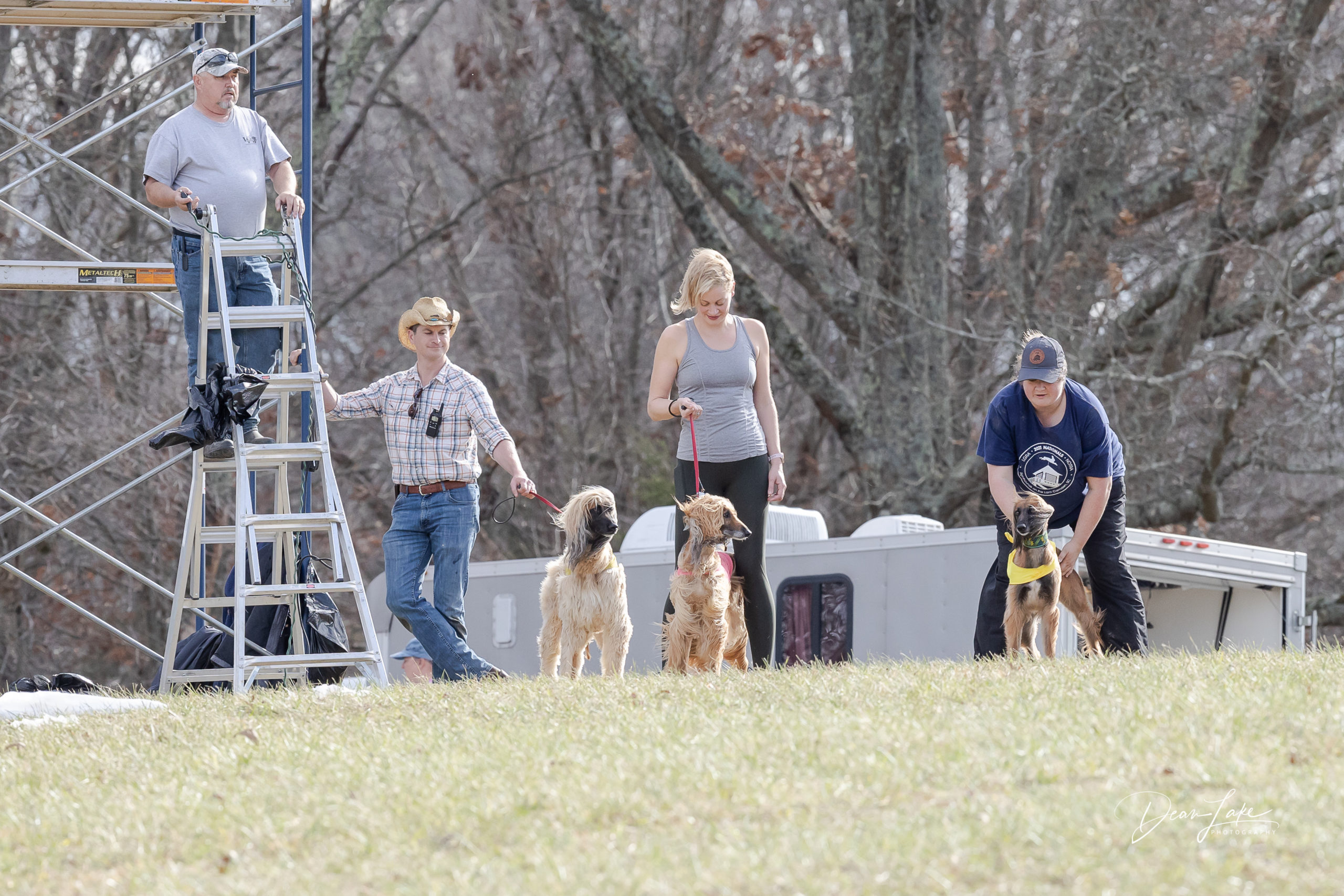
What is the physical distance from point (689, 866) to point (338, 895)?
886 millimetres

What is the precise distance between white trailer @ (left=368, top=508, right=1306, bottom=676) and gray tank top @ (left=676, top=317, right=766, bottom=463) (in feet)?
11.2

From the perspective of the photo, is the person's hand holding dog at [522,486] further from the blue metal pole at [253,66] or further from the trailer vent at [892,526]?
the trailer vent at [892,526]

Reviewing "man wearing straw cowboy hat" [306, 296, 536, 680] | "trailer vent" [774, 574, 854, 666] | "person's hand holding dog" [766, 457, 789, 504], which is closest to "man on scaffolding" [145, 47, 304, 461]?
"man wearing straw cowboy hat" [306, 296, 536, 680]

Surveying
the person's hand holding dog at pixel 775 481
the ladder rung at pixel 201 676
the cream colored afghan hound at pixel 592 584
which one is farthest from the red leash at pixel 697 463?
the ladder rung at pixel 201 676

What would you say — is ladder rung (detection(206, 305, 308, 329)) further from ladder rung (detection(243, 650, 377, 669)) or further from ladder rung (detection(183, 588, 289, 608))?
ladder rung (detection(243, 650, 377, 669))

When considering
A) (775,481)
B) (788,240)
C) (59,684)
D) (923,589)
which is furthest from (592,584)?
(788,240)

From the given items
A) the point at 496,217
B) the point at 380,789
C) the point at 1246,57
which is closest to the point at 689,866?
the point at 380,789

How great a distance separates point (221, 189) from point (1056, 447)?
177 inches

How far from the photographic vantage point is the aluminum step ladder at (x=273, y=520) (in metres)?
7.49

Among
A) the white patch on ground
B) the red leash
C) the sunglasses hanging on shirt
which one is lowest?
the white patch on ground

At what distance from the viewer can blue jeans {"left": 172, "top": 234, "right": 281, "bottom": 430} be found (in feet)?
26.8

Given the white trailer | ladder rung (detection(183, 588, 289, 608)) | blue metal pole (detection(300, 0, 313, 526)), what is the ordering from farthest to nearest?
1. the white trailer
2. blue metal pole (detection(300, 0, 313, 526))
3. ladder rung (detection(183, 588, 289, 608))

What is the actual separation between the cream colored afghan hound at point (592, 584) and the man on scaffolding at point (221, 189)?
1.76 metres

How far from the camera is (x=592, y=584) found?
307 inches
